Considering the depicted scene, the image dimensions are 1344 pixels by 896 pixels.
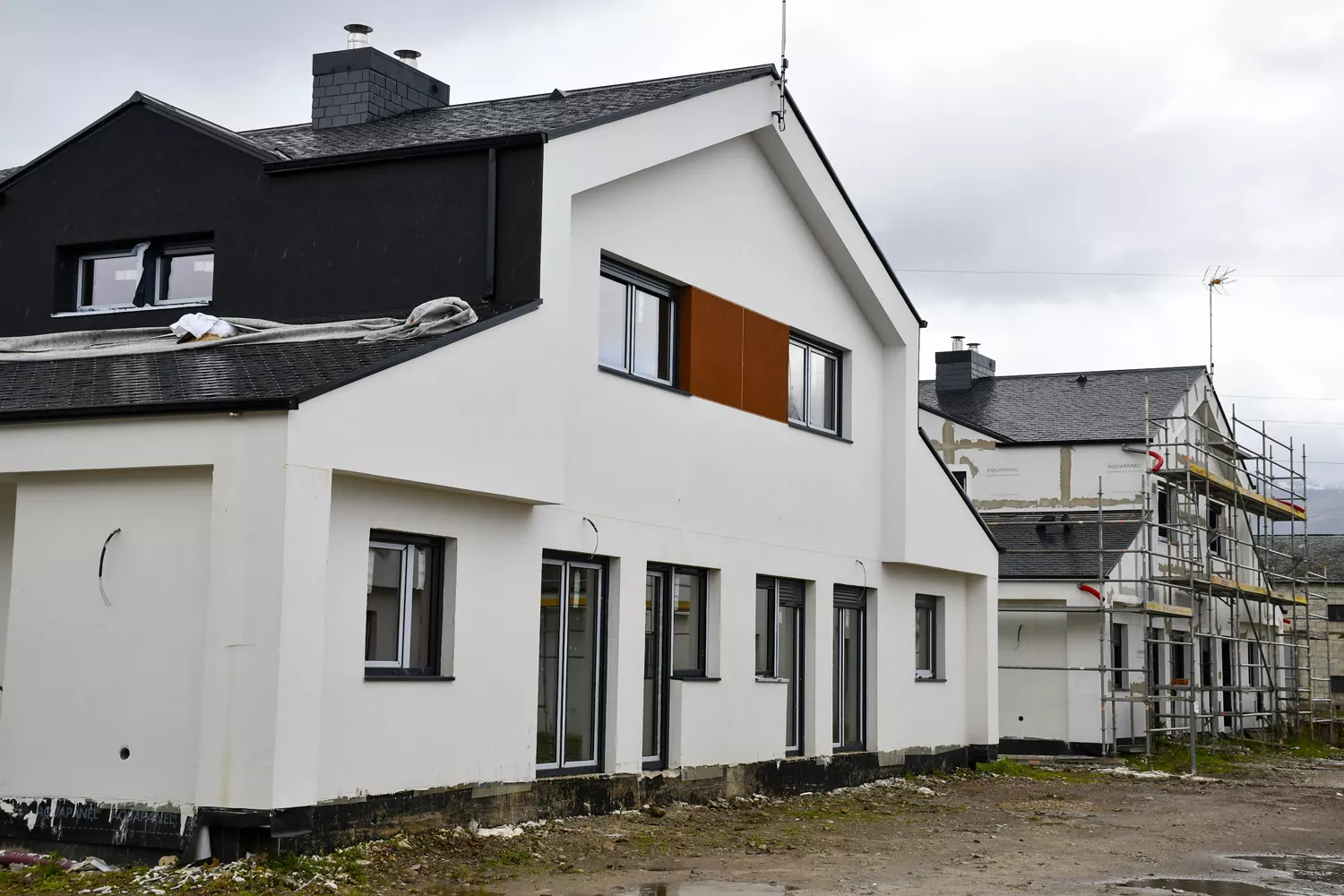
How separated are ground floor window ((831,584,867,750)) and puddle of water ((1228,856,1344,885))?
6185 mm

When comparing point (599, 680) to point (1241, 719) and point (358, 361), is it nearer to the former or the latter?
point (358, 361)

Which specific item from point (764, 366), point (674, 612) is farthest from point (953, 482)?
point (674, 612)

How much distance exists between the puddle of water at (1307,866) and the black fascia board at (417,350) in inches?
300

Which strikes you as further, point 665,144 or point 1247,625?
point 1247,625

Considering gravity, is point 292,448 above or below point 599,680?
above

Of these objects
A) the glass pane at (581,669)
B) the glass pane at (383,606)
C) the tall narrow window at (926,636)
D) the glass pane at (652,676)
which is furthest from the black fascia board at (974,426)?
the glass pane at (383,606)

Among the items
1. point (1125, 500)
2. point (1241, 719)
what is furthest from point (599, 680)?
point (1241, 719)

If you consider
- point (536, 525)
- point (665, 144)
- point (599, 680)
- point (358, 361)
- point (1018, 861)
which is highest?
point (665, 144)

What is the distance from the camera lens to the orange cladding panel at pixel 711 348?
15.9 m

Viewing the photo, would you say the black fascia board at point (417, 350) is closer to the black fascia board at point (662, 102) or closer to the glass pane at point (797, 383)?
the black fascia board at point (662, 102)

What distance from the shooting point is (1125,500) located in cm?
2867

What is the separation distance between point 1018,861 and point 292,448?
6831 mm

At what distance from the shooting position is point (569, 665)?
13859 millimetres

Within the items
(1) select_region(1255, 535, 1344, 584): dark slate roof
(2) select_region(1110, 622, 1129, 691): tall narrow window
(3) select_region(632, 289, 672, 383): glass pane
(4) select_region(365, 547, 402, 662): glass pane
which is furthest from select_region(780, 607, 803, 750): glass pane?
(1) select_region(1255, 535, 1344, 584): dark slate roof
